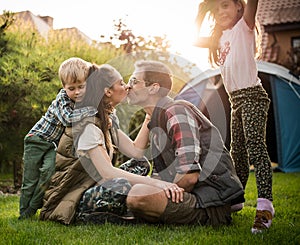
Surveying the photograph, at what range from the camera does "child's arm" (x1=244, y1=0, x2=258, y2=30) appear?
2557mm

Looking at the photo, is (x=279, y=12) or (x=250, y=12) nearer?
(x=250, y=12)

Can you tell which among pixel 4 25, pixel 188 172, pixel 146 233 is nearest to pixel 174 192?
pixel 188 172

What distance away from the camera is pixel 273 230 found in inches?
97.5

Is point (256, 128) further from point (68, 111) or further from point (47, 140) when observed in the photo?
point (47, 140)

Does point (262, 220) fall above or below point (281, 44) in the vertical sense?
below

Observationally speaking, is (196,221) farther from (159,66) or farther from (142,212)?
(159,66)

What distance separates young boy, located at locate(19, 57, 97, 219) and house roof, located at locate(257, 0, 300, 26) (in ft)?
34.8

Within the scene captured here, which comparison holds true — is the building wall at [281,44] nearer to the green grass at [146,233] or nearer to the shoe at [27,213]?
the green grass at [146,233]

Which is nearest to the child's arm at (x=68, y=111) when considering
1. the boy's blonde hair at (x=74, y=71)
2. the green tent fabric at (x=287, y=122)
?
the boy's blonde hair at (x=74, y=71)

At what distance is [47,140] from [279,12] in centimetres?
1131

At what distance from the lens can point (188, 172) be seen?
8.17 feet

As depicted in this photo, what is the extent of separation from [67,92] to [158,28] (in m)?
4.78

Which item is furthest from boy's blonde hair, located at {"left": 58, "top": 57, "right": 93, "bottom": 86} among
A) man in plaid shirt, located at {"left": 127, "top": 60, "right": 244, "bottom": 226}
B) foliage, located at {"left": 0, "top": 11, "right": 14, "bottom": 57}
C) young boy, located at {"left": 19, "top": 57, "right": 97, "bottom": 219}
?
foliage, located at {"left": 0, "top": 11, "right": 14, "bottom": 57}

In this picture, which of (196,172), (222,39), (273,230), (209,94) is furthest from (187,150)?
(209,94)
